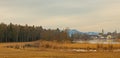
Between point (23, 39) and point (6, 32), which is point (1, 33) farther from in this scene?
point (23, 39)

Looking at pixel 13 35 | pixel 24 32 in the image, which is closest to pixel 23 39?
pixel 24 32

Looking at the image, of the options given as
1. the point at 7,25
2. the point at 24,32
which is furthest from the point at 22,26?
the point at 7,25

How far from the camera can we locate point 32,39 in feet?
582

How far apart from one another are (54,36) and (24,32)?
56.1 ft

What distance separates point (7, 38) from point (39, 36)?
A: 39995mm

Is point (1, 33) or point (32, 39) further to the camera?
point (32, 39)

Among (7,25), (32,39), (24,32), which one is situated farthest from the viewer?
(32,39)

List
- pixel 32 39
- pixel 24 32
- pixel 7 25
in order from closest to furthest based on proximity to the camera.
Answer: pixel 7 25 → pixel 24 32 → pixel 32 39

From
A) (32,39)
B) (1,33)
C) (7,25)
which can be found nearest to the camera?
(1,33)

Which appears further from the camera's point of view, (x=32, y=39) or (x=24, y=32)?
(x=32, y=39)

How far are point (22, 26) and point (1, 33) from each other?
1145 inches

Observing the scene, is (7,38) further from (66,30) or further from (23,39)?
(66,30)

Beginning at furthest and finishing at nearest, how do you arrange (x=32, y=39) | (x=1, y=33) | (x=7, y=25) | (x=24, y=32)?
(x=32, y=39)
(x=24, y=32)
(x=7, y=25)
(x=1, y=33)

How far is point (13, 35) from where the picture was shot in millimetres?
148125
